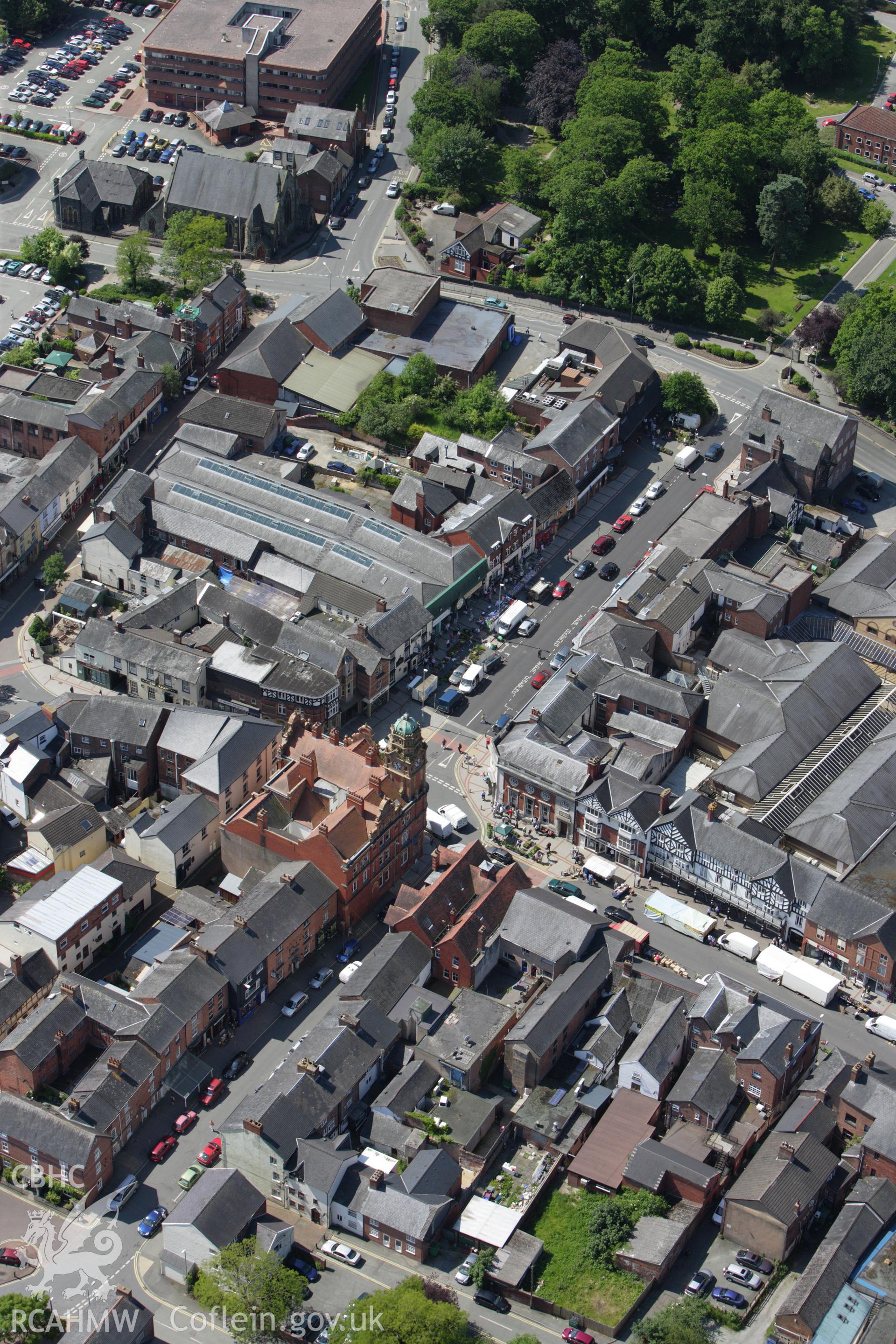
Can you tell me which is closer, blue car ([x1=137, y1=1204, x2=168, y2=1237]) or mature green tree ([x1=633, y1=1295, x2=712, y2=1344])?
mature green tree ([x1=633, y1=1295, x2=712, y2=1344])

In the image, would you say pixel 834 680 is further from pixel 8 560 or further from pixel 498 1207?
pixel 8 560

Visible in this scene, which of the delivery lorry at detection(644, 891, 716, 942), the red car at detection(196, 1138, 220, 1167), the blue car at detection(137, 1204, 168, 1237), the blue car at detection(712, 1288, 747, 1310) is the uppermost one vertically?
the delivery lorry at detection(644, 891, 716, 942)

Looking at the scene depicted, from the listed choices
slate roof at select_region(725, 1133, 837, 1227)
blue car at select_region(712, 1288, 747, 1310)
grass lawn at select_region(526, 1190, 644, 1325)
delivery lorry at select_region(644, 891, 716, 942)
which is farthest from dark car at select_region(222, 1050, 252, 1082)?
blue car at select_region(712, 1288, 747, 1310)

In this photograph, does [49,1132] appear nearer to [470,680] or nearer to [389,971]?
[389,971]

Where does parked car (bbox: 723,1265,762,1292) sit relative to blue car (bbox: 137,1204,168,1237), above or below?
above

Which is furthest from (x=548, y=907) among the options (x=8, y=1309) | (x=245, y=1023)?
(x=8, y=1309)

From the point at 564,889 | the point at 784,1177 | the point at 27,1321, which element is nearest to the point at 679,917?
the point at 564,889

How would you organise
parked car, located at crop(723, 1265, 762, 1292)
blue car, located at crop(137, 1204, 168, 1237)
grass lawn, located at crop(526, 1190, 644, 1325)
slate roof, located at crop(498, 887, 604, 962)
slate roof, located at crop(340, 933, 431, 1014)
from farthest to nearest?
slate roof, located at crop(498, 887, 604, 962) → slate roof, located at crop(340, 933, 431, 1014) → blue car, located at crop(137, 1204, 168, 1237) → parked car, located at crop(723, 1265, 762, 1292) → grass lawn, located at crop(526, 1190, 644, 1325)

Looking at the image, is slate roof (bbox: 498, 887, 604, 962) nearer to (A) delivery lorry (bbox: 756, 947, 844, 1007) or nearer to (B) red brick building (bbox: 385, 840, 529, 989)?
(B) red brick building (bbox: 385, 840, 529, 989)
